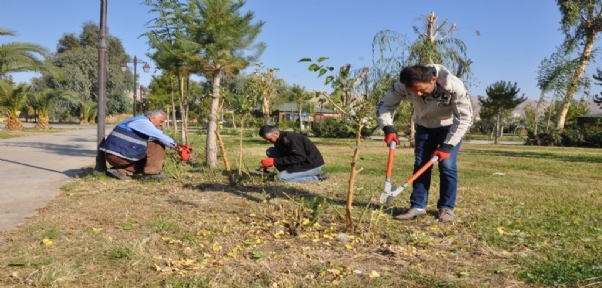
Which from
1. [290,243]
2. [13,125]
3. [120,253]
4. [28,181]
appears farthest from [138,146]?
[13,125]

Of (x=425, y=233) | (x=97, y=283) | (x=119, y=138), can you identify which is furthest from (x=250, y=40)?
(x=97, y=283)

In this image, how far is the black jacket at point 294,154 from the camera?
6.79 meters

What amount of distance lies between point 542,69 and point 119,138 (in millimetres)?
20598

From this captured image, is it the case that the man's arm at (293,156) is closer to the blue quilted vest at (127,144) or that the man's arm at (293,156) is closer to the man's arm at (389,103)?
the blue quilted vest at (127,144)

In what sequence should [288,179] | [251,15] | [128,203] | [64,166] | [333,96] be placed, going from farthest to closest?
[64,166] < [251,15] < [288,179] < [128,203] < [333,96]

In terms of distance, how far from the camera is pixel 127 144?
6.91 m

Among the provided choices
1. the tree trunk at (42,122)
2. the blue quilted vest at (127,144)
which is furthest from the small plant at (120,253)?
the tree trunk at (42,122)

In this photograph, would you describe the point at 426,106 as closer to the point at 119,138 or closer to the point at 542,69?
the point at 119,138

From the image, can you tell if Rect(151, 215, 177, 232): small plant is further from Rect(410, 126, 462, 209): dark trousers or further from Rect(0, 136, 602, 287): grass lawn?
Rect(410, 126, 462, 209): dark trousers

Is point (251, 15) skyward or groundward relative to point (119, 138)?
skyward

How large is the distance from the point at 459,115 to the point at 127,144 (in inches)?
184

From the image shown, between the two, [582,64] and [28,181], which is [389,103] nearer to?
[28,181]

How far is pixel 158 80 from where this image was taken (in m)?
29.3

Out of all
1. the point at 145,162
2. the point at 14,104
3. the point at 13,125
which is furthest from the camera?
the point at 13,125
